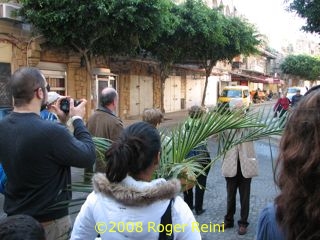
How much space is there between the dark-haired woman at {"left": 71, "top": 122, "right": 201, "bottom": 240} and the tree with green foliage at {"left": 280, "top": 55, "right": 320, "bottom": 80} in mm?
68011

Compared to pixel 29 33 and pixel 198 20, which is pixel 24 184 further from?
pixel 198 20

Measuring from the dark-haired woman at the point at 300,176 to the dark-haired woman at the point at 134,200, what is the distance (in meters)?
0.70

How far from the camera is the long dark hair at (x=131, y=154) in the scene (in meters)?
2.06

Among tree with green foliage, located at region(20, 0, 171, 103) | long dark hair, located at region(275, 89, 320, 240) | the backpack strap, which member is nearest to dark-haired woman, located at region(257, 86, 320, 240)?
long dark hair, located at region(275, 89, 320, 240)

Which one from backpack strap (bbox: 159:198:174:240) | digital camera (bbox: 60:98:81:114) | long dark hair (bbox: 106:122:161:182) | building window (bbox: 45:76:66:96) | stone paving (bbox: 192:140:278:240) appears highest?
building window (bbox: 45:76:66:96)

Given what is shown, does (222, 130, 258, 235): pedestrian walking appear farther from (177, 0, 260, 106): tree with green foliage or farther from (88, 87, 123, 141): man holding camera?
(177, 0, 260, 106): tree with green foliage

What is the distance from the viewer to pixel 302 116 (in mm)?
1324

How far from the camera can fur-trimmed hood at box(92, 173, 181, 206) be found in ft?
6.52

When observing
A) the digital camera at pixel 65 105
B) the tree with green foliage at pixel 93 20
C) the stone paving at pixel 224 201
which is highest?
the tree with green foliage at pixel 93 20

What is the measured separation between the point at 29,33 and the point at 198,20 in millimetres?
8854

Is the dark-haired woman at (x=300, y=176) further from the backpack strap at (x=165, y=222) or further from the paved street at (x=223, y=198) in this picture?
the paved street at (x=223, y=198)

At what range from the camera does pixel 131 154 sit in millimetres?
2076

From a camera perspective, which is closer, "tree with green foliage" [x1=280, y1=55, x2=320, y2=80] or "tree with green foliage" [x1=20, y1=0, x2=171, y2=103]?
"tree with green foliage" [x1=20, y1=0, x2=171, y2=103]

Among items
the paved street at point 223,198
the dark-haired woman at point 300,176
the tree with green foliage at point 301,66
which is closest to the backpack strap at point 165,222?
the dark-haired woman at point 300,176
